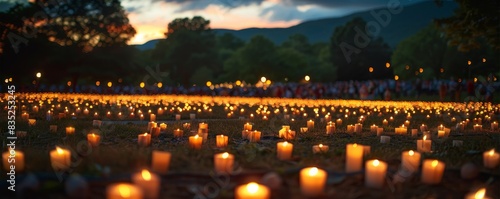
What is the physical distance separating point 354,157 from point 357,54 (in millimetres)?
71782

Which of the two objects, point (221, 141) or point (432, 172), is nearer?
point (432, 172)

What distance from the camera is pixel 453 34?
1727 centimetres

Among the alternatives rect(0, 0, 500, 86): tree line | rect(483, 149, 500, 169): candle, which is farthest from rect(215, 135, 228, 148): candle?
rect(0, 0, 500, 86): tree line

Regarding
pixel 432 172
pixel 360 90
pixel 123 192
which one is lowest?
pixel 432 172

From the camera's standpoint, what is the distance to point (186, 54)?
79938 millimetres

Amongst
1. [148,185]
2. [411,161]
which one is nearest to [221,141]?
[411,161]

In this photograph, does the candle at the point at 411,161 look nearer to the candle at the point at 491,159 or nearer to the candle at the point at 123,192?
the candle at the point at 491,159

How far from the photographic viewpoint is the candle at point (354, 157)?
206 inches

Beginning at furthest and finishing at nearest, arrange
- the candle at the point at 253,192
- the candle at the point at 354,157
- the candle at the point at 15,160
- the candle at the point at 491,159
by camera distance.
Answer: the candle at the point at 491,159 → the candle at the point at 354,157 → the candle at the point at 15,160 → the candle at the point at 253,192

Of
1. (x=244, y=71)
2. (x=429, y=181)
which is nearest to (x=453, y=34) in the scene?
(x=429, y=181)

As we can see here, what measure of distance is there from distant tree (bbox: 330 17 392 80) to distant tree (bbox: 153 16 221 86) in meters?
17.8

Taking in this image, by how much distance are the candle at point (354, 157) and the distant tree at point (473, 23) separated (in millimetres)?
12171

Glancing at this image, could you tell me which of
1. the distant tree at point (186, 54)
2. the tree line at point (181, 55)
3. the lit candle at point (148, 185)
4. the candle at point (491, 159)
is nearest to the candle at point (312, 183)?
the lit candle at point (148, 185)

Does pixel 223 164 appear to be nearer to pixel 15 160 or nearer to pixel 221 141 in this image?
pixel 15 160
